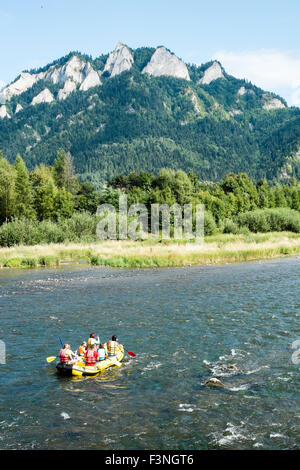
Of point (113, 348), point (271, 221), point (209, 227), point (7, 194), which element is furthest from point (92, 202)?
point (113, 348)

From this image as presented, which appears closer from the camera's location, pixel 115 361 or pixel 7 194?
pixel 115 361

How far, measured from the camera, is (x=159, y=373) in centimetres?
1911

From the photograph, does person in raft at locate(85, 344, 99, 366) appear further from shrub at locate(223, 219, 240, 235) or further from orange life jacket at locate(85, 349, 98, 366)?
shrub at locate(223, 219, 240, 235)

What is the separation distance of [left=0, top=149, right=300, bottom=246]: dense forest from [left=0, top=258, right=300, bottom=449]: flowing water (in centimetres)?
3893

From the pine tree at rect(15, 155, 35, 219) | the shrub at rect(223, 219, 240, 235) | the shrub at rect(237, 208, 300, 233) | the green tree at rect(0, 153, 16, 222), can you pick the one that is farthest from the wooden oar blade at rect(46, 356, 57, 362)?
the shrub at rect(237, 208, 300, 233)

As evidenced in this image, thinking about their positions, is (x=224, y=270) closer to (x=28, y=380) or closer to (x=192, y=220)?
(x=28, y=380)

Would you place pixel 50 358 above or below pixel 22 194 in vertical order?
below

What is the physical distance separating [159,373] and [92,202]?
101 meters

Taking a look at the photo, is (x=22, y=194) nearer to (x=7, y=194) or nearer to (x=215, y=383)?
(x=7, y=194)

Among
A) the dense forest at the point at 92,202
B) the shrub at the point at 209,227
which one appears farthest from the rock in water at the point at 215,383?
the shrub at the point at 209,227

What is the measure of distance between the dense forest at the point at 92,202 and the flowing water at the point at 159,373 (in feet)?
128

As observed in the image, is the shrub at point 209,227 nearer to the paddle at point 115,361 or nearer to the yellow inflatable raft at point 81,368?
the paddle at point 115,361

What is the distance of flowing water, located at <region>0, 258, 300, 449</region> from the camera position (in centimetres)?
1414

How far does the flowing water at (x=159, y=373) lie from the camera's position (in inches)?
557
